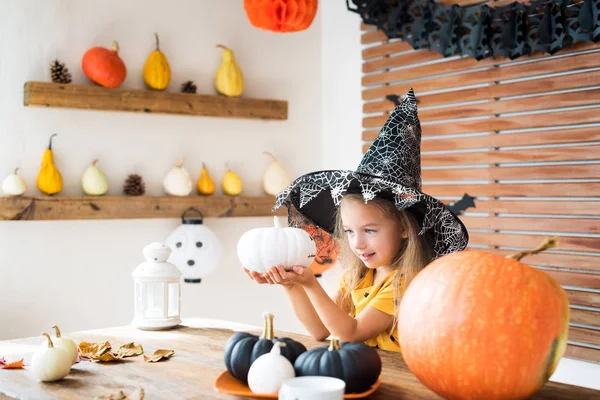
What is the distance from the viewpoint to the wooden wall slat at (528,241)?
3.23 meters

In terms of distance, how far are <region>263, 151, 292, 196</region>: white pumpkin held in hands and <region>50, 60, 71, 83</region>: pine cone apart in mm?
1262

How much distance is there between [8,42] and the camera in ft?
11.6

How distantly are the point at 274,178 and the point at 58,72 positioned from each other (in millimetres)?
1350

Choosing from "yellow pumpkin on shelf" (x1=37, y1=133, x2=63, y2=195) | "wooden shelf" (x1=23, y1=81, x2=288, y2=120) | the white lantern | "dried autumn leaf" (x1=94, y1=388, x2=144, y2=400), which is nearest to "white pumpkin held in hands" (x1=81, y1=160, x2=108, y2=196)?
"yellow pumpkin on shelf" (x1=37, y1=133, x2=63, y2=195)

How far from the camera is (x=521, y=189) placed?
137 inches

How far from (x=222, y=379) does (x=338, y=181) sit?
734 millimetres

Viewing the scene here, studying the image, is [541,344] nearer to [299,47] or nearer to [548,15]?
[548,15]

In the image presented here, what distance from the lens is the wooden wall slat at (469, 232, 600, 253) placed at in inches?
127

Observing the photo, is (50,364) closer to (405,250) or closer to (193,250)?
(405,250)

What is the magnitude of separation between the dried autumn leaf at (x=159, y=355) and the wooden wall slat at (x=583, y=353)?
215cm

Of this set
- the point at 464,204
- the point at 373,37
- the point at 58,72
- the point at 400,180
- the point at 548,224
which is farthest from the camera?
the point at 373,37

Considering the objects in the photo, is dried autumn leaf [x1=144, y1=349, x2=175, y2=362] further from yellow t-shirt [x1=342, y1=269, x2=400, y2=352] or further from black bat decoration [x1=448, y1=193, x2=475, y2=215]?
black bat decoration [x1=448, y1=193, x2=475, y2=215]

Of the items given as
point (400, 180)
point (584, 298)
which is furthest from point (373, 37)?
point (400, 180)

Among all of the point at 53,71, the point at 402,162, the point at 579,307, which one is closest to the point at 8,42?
the point at 53,71
